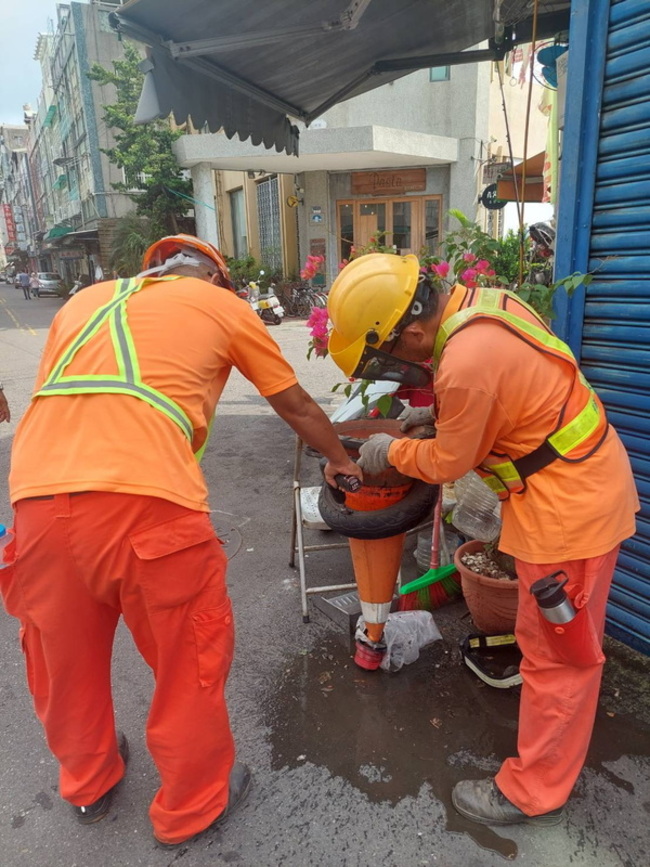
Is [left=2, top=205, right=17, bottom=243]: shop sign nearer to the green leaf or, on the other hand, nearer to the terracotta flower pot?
the green leaf

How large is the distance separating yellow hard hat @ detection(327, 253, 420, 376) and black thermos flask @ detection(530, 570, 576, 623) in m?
0.88

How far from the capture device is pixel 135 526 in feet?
5.19

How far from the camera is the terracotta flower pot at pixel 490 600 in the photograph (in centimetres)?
255

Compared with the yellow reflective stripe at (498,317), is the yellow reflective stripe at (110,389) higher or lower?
lower

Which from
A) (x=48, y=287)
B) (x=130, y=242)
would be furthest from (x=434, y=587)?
(x=48, y=287)

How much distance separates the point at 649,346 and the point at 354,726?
6.60ft

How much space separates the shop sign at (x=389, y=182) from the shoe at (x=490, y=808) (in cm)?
1677

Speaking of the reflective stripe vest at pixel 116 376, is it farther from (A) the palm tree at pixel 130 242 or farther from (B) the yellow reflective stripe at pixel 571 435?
(A) the palm tree at pixel 130 242

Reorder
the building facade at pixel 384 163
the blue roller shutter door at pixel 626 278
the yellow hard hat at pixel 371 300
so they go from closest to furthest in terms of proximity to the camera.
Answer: the yellow hard hat at pixel 371 300, the blue roller shutter door at pixel 626 278, the building facade at pixel 384 163

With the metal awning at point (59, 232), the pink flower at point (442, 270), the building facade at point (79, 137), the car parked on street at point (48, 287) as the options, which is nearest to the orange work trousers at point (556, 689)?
the pink flower at point (442, 270)

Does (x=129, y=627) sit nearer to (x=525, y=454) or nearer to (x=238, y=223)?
(x=525, y=454)

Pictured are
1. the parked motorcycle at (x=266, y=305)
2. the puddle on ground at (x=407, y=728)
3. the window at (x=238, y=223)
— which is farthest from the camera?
the window at (x=238, y=223)

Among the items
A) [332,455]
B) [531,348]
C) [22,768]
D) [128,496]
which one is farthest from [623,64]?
[22,768]

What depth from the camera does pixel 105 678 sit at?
1896mm
